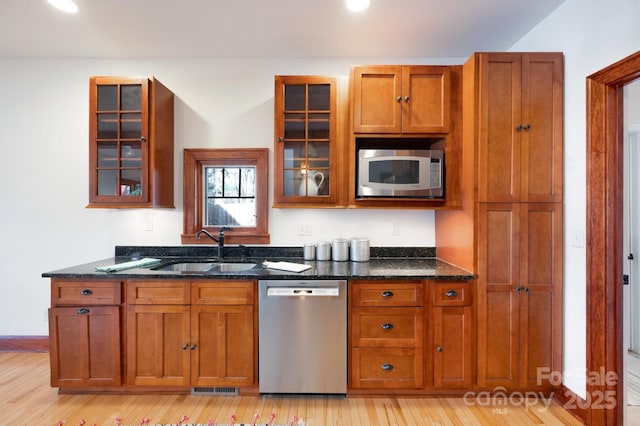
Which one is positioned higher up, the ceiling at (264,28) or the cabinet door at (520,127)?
the ceiling at (264,28)

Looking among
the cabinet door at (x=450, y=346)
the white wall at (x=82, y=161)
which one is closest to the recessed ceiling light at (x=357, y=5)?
the white wall at (x=82, y=161)

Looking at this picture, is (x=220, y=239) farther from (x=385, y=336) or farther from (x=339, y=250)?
(x=385, y=336)

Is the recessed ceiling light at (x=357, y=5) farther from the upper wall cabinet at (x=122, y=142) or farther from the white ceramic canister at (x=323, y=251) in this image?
the white ceramic canister at (x=323, y=251)

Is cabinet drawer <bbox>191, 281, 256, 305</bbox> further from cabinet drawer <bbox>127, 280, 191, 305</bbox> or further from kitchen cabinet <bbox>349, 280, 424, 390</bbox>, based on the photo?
kitchen cabinet <bbox>349, 280, 424, 390</bbox>

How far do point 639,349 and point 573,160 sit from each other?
6.79 ft

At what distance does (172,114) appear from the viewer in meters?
2.73

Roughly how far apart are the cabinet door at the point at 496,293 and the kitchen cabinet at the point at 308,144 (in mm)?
1095

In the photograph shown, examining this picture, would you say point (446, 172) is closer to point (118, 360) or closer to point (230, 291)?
point (230, 291)

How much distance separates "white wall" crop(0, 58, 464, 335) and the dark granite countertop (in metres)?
0.09

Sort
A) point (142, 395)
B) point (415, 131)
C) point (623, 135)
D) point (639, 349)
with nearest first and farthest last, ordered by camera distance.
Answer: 1. point (623, 135)
2. point (142, 395)
3. point (415, 131)
4. point (639, 349)

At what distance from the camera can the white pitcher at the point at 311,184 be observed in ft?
8.17

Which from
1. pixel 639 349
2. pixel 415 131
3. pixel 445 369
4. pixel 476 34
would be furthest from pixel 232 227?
pixel 639 349

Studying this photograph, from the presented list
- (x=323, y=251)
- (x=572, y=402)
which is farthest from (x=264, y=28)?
(x=572, y=402)

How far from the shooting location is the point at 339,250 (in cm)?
→ 257
